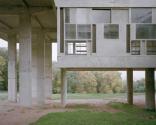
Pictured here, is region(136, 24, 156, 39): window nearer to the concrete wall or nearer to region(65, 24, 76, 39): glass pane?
the concrete wall

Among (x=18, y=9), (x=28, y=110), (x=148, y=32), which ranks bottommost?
(x=28, y=110)

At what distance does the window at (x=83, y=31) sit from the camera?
2461 cm

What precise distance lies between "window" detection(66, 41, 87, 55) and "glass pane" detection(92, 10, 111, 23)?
1638mm

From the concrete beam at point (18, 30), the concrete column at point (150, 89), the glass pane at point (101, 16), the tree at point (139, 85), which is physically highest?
the concrete beam at point (18, 30)

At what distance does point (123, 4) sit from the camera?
24.4 m

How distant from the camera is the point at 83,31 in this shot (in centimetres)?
2469

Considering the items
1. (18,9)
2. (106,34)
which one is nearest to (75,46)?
(106,34)

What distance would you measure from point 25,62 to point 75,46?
5851 millimetres

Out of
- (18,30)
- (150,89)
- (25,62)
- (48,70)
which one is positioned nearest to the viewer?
(150,89)

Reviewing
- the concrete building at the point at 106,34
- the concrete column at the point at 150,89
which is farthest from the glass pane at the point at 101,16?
the concrete column at the point at 150,89

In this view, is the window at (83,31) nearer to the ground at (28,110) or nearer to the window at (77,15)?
the window at (77,15)

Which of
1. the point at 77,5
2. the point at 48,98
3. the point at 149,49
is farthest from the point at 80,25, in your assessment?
the point at 48,98

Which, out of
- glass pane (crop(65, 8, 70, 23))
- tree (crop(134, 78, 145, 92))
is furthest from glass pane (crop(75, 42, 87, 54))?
tree (crop(134, 78, 145, 92))

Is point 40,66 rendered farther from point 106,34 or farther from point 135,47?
point 135,47
